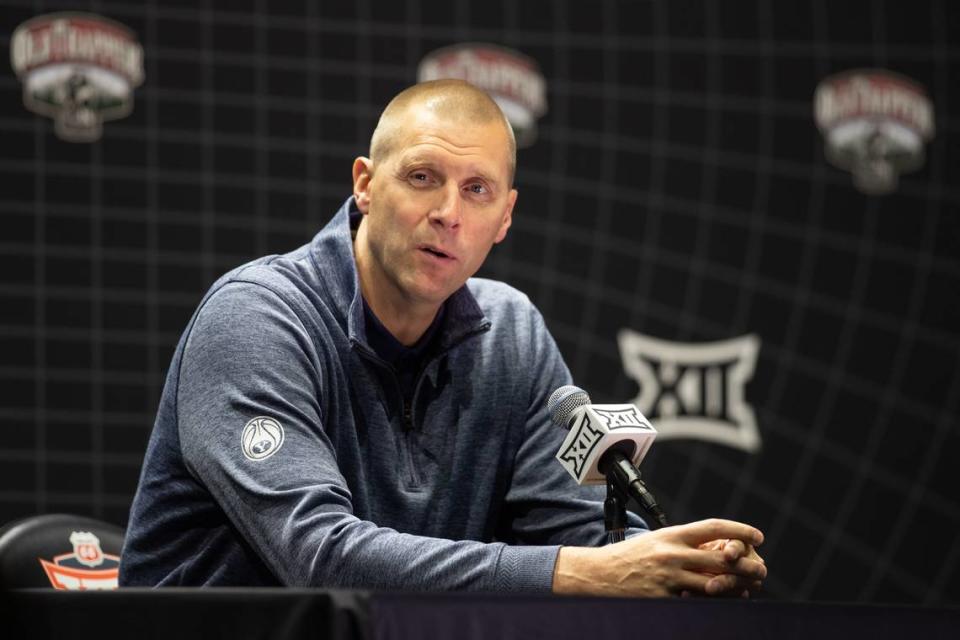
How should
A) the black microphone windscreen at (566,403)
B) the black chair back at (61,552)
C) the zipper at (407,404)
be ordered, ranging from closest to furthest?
the black microphone windscreen at (566,403), the zipper at (407,404), the black chair back at (61,552)

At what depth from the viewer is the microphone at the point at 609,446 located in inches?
67.0

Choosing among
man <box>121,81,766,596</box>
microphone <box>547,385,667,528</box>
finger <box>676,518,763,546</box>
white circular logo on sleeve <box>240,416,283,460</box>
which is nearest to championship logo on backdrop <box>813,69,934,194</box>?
man <box>121,81,766,596</box>

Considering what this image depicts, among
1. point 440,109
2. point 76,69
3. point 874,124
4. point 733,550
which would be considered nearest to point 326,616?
point 733,550

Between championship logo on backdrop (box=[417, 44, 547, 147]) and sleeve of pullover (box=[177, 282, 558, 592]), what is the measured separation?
1.92m

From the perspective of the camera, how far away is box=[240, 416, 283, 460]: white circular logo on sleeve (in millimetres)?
1787

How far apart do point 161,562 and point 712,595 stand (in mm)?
941

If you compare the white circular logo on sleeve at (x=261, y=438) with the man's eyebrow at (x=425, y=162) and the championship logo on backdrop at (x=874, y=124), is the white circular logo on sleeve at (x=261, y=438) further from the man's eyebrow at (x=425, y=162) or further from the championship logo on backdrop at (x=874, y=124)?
the championship logo on backdrop at (x=874, y=124)

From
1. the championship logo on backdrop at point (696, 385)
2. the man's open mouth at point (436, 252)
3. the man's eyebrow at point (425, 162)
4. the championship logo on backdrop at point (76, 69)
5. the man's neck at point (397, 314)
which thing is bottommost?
the championship logo on backdrop at point (696, 385)

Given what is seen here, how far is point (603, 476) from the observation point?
177cm

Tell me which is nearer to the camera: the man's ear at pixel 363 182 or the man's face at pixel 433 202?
the man's face at pixel 433 202

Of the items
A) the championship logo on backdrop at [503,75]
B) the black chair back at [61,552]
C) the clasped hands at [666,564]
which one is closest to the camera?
the clasped hands at [666,564]

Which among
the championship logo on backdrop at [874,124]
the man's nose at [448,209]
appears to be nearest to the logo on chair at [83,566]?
the man's nose at [448,209]

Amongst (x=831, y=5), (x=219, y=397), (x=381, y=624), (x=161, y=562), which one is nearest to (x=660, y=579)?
(x=381, y=624)

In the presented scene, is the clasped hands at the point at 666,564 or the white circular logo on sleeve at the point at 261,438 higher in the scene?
the white circular logo on sleeve at the point at 261,438
